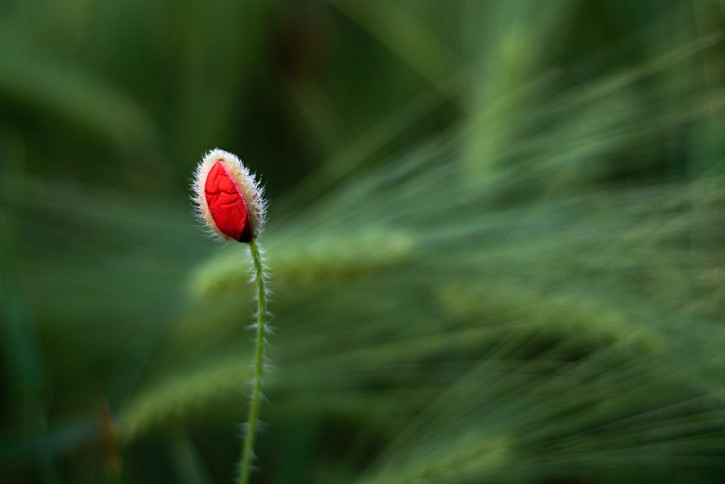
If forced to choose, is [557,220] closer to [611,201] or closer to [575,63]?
[611,201]

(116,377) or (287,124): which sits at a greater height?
(287,124)

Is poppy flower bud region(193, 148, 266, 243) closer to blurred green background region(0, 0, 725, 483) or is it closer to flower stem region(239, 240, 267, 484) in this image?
flower stem region(239, 240, 267, 484)

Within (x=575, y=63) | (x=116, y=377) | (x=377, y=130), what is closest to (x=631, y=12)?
(x=575, y=63)

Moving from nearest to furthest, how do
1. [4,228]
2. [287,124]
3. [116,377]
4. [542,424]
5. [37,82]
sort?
[542,424], [4,228], [116,377], [37,82], [287,124]

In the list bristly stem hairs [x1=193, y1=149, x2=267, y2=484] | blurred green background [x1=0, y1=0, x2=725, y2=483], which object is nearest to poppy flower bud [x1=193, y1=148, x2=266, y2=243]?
bristly stem hairs [x1=193, y1=149, x2=267, y2=484]

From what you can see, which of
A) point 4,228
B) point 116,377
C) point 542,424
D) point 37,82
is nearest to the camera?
point 542,424

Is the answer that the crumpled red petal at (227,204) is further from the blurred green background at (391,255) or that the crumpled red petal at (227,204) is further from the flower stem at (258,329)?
the blurred green background at (391,255)

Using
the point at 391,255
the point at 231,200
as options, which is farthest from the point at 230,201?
the point at 391,255
